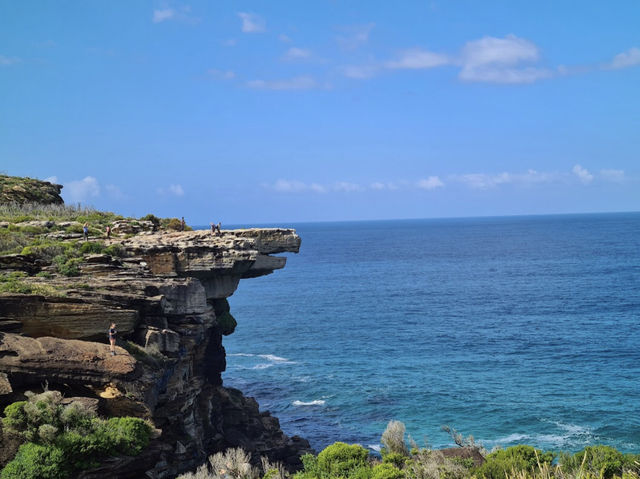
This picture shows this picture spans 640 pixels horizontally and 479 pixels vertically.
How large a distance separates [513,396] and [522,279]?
243ft

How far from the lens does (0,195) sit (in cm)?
6000

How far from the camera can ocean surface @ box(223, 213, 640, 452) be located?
51.9m

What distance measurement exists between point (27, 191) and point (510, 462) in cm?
5503

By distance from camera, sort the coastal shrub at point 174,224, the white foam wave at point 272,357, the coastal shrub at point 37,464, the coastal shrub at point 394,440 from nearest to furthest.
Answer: the coastal shrub at point 37,464
the coastal shrub at point 394,440
the coastal shrub at point 174,224
the white foam wave at point 272,357

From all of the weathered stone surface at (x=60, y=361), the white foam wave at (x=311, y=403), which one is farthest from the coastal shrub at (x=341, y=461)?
the white foam wave at (x=311, y=403)

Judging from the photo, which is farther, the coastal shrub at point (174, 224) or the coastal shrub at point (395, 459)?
the coastal shrub at point (174, 224)

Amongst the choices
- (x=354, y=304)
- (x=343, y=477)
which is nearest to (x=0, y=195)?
(x=343, y=477)

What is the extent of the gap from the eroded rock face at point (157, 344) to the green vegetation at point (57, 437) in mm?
940

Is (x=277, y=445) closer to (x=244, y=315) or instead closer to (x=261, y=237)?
(x=261, y=237)

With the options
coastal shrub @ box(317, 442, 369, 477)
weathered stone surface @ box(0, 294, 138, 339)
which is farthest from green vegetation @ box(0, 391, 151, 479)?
coastal shrub @ box(317, 442, 369, 477)

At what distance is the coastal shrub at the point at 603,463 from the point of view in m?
30.2

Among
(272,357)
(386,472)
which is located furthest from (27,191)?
(386,472)

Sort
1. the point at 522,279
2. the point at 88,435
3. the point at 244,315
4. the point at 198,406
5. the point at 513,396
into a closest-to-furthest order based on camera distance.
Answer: the point at 88,435 < the point at 198,406 < the point at 513,396 < the point at 244,315 < the point at 522,279

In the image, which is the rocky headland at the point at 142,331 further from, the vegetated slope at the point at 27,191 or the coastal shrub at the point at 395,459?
the vegetated slope at the point at 27,191
